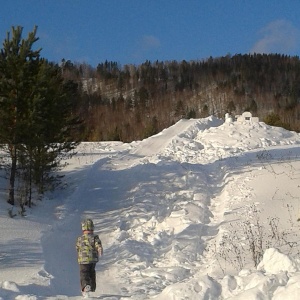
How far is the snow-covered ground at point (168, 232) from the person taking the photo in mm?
6758

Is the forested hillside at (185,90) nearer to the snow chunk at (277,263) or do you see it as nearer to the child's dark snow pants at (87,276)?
the child's dark snow pants at (87,276)

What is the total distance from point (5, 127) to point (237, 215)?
22.7 feet

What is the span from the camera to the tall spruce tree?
1339cm

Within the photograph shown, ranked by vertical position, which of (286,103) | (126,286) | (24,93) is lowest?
(126,286)

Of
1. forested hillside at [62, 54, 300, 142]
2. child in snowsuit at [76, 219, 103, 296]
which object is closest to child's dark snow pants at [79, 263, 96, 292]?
child in snowsuit at [76, 219, 103, 296]

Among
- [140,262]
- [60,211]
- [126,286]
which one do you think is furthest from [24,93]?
[126,286]

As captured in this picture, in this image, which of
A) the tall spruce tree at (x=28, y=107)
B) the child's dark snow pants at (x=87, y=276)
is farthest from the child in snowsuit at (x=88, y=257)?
the tall spruce tree at (x=28, y=107)

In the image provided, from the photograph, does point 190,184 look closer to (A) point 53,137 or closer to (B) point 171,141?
(A) point 53,137

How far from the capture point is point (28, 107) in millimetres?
13406

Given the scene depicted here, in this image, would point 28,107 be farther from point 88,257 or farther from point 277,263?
point 277,263

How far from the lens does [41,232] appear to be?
1161 cm

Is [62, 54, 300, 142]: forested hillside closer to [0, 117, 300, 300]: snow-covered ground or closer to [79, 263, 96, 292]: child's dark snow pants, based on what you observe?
[0, 117, 300, 300]: snow-covered ground

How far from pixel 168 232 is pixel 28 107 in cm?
537

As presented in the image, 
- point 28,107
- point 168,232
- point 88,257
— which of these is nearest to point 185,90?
point 28,107
